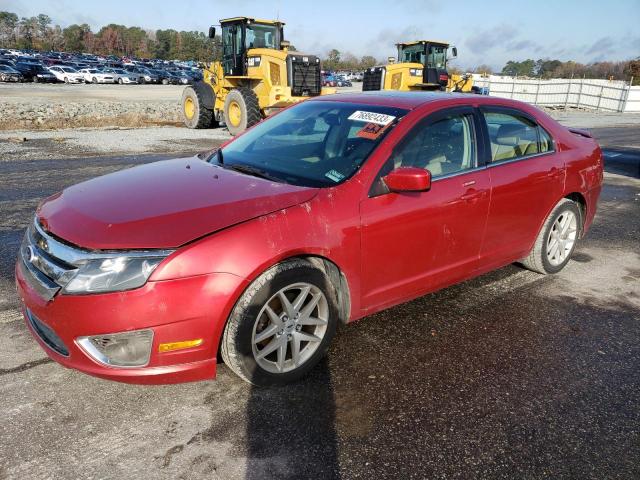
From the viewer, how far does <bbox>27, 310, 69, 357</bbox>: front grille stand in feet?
8.32

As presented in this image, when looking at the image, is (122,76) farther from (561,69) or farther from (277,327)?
(561,69)

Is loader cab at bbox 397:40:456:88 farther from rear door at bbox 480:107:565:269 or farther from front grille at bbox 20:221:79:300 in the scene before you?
front grille at bbox 20:221:79:300

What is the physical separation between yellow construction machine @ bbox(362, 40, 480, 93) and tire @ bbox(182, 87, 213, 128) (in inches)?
268

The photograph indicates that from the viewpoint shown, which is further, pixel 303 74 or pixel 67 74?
pixel 67 74

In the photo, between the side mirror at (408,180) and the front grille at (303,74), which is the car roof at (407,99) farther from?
the front grille at (303,74)

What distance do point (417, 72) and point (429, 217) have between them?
17.6m

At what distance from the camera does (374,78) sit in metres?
20.0

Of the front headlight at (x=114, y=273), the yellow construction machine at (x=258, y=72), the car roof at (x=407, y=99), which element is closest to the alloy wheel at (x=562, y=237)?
the car roof at (x=407, y=99)

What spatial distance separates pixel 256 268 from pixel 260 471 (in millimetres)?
937

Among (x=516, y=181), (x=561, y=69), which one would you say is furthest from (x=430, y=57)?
(x=561, y=69)

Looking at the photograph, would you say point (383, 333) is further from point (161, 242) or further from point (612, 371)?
point (161, 242)

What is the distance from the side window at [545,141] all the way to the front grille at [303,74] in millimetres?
11158

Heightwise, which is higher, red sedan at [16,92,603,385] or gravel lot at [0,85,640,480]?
red sedan at [16,92,603,385]

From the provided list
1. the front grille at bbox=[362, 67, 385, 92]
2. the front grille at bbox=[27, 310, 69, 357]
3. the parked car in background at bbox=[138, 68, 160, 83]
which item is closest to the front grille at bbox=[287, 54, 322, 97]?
the front grille at bbox=[362, 67, 385, 92]
